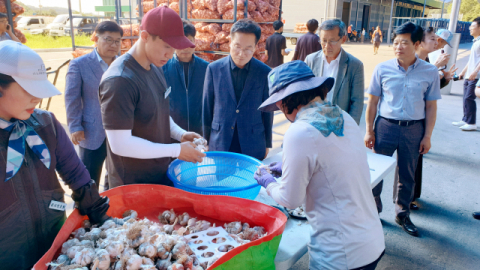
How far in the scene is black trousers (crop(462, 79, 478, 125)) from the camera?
6.15 metres

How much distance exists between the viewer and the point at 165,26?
1.67m

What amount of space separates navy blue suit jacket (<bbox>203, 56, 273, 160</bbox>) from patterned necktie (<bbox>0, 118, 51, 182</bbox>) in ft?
5.11

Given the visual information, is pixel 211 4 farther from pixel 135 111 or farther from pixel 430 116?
pixel 135 111

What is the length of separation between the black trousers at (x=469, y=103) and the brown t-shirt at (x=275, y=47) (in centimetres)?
361

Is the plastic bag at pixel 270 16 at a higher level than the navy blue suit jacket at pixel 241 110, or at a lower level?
higher

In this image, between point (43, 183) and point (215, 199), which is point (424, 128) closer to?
point (215, 199)

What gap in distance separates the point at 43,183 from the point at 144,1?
21.7 ft

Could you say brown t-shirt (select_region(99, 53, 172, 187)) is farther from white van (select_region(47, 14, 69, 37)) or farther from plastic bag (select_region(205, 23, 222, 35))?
white van (select_region(47, 14, 69, 37))

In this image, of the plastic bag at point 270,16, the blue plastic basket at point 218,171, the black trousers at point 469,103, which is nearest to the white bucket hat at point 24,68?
the blue plastic basket at point 218,171

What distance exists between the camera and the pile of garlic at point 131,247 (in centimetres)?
115

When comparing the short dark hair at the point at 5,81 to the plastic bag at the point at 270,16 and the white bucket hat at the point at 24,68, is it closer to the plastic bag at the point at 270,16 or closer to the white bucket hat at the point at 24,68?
the white bucket hat at the point at 24,68

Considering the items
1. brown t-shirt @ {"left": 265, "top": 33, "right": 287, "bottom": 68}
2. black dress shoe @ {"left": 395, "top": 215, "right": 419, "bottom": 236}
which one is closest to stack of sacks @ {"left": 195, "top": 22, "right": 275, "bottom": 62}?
brown t-shirt @ {"left": 265, "top": 33, "right": 287, "bottom": 68}

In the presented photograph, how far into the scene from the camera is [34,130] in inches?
50.3

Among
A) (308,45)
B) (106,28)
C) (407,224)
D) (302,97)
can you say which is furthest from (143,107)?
(308,45)
